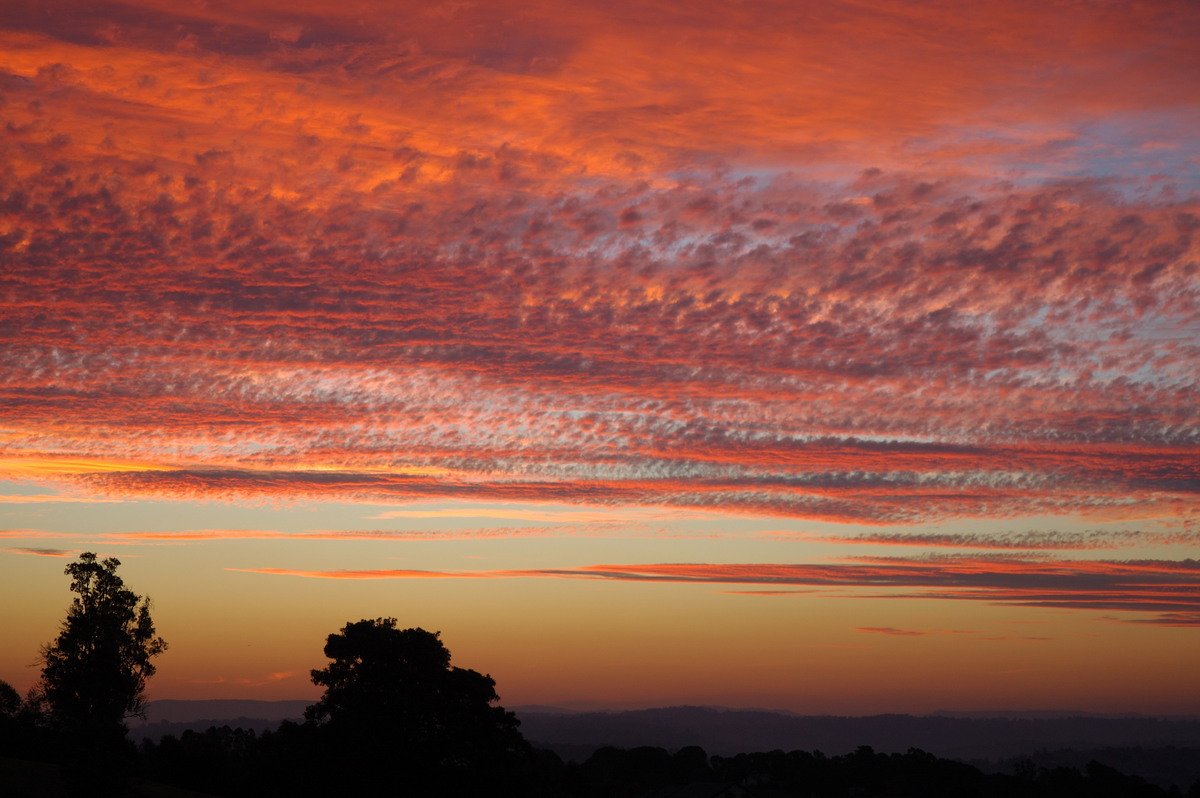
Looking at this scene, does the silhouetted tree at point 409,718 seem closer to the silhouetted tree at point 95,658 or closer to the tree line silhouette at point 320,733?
the tree line silhouette at point 320,733

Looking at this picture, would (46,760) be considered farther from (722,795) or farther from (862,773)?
(862,773)

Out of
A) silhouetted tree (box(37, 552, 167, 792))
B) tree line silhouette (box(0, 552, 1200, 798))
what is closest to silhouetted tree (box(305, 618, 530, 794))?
tree line silhouette (box(0, 552, 1200, 798))

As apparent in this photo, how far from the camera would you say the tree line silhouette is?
179ft

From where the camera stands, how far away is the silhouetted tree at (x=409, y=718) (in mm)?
54969

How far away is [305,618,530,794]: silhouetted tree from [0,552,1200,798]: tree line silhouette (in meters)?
0.05

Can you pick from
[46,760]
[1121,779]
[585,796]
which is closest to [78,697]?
[46,760]

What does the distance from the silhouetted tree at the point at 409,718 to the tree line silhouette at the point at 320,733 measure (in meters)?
0.05

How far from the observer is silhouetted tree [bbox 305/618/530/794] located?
5497cm

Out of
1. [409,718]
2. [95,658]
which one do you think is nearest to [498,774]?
[409,718]

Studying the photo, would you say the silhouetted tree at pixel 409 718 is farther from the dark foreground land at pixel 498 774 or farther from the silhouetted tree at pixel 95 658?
the silhouetted tree at pixel 95 658

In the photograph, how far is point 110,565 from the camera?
71500mm

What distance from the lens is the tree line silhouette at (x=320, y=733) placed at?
5462cm

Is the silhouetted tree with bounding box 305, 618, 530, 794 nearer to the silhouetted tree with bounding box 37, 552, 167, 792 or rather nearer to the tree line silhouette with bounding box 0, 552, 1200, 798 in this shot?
the tree line silhouette with bounding box 0, 552, 1200, 798

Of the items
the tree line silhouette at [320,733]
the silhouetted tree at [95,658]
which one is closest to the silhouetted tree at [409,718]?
the tree line silhouette at [320,733]
